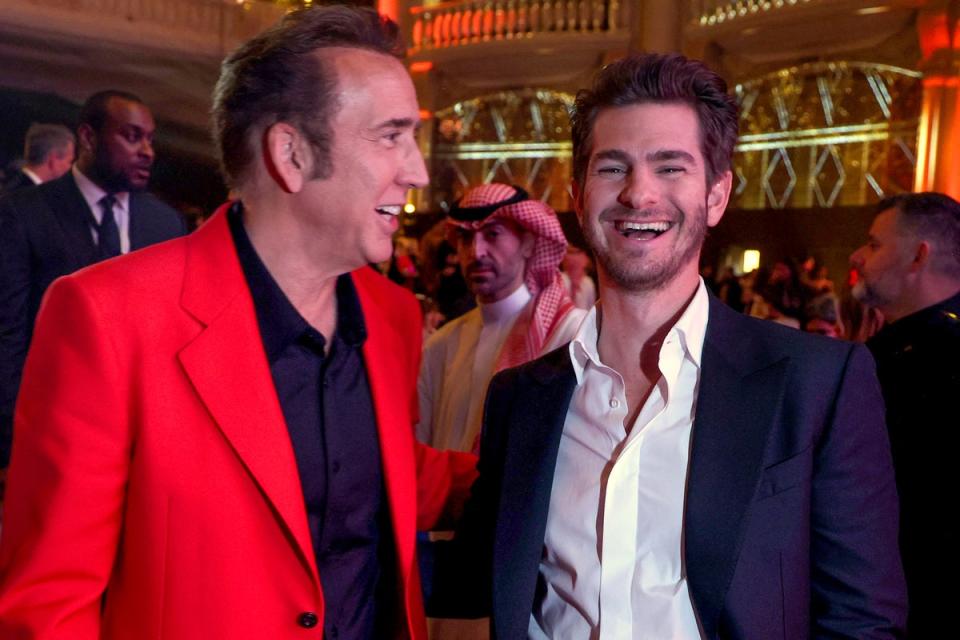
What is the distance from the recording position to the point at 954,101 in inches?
367

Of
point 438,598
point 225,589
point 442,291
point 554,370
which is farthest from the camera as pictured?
point 442,291

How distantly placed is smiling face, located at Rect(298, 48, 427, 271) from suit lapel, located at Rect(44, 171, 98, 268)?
2.99 metres

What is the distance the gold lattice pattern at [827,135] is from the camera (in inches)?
408

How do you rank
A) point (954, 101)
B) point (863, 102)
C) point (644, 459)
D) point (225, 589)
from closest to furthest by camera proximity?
point (225, 589)
point (644, 459)
point (954, 101)
point (863, 102)

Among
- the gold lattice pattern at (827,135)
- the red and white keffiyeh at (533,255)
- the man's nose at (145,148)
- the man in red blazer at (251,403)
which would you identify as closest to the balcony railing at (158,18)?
the man's nose at (145,148)

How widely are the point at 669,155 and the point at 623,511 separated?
2.26ft

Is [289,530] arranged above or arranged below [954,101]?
below

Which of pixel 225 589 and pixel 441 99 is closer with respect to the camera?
pixel 225 589

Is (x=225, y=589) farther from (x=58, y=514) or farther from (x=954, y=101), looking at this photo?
(x=954, y=101)

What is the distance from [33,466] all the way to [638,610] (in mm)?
1047

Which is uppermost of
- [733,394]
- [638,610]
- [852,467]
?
[733,394]

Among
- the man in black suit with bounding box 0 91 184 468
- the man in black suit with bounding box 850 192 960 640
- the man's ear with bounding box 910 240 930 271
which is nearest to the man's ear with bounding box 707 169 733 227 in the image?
the man in black suit with bounding box 850 192 960 640

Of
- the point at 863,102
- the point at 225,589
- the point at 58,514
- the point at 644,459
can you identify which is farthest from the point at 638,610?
the point at 863,102

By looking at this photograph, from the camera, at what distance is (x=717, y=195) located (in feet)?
6.22
